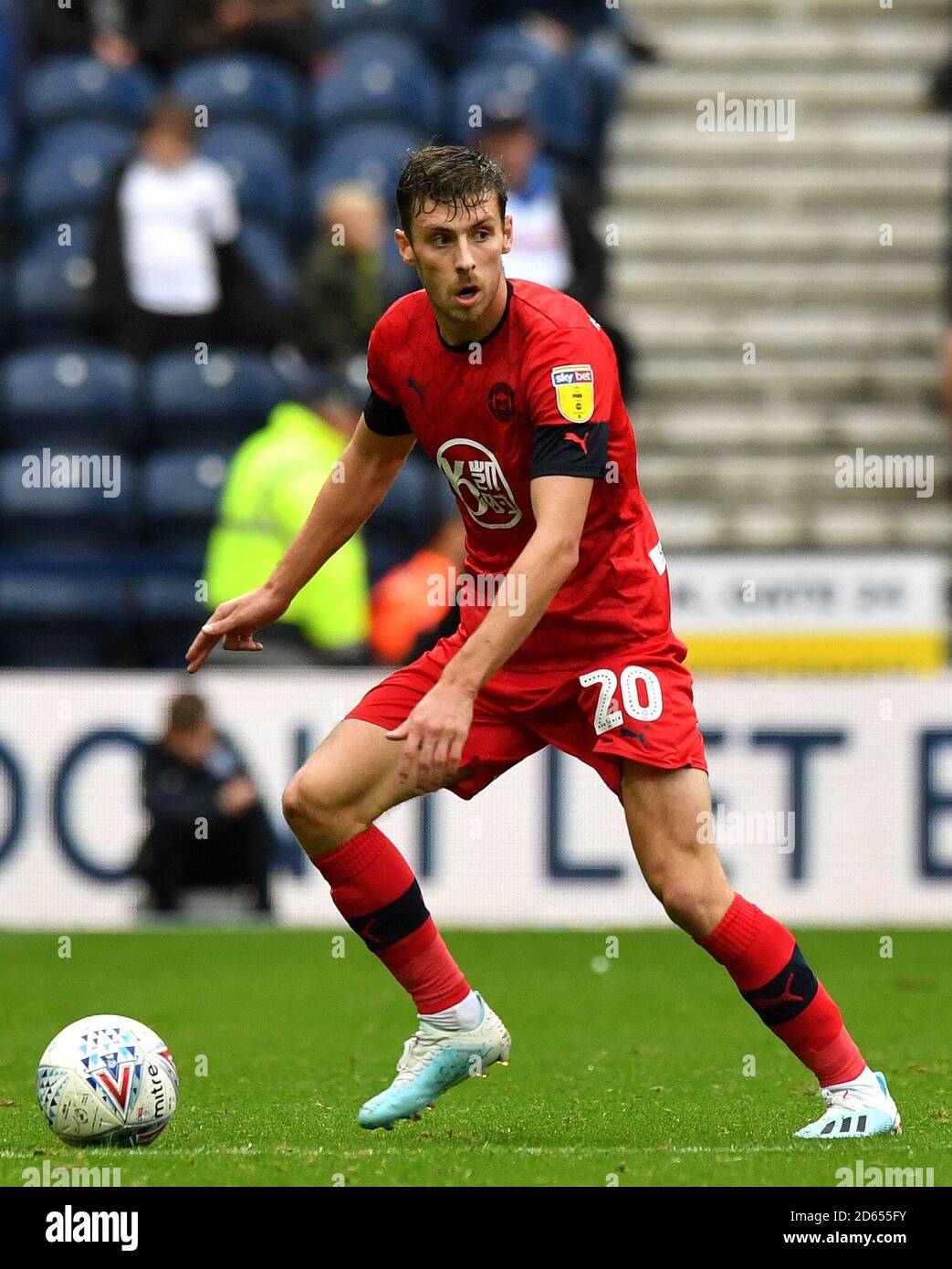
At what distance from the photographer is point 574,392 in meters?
4.95

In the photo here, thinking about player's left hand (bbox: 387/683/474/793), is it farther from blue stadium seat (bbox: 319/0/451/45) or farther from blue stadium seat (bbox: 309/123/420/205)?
blue stadium seat (bbox: 319/0/451/45)

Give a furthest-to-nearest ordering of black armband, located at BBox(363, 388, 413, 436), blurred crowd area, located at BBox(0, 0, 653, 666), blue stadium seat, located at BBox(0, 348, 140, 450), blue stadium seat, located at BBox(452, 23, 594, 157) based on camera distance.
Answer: blue stadium seat, located at BBox(452, 23, 594, 157) → blue stadium seat, located at BBox(0, 348, 140, 450) → blurred crowd area, located at BBox(0, 0, 653, 666) → black armband, located at BBox(363, 388, 413, 436)

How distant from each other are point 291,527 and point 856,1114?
610 centimetres

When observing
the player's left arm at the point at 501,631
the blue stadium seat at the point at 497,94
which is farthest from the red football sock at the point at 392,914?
the blue stadium seat at the point at 497,94

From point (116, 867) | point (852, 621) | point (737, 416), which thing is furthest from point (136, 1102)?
point (737, 416)

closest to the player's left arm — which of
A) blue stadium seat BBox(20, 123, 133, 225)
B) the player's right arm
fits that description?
the player's right arm

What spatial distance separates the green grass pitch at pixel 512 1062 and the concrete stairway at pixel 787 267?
13.1ft

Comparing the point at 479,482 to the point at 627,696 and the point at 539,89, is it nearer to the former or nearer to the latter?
the point at 627,696

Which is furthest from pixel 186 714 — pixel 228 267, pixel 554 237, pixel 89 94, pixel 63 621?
pixel 89 94

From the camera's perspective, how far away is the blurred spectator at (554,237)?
12359mm

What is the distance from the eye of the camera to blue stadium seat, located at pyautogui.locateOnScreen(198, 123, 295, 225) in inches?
547

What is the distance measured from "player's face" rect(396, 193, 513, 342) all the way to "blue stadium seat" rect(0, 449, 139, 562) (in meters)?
7.37
